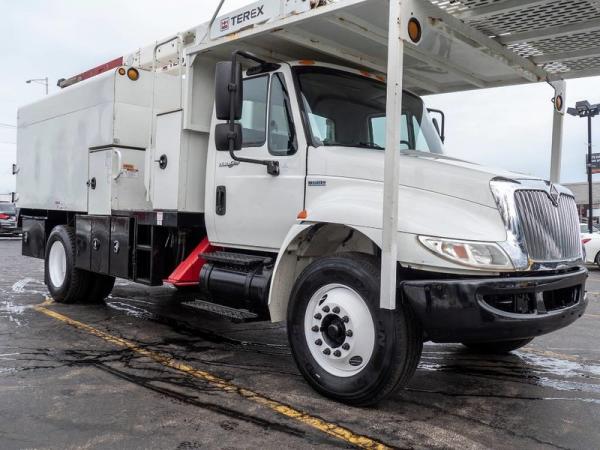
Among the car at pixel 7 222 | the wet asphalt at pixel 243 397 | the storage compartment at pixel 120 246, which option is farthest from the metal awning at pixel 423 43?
the car at pixel 7 222

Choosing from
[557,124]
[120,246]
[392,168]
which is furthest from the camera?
[120,246]

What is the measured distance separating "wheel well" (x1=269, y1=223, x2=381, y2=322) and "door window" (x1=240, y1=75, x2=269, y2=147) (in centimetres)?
100

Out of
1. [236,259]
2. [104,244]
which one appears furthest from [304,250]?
[104,244]

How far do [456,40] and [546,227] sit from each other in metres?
1.56

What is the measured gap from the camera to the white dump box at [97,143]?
6852 mm

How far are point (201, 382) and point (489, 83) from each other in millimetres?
4125

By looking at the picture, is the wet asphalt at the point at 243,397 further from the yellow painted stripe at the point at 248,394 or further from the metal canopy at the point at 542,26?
the metal canopy at the point at 542,26

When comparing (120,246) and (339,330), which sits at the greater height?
(120,246)

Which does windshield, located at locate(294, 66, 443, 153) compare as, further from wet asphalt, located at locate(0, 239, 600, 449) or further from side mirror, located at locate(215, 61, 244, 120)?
wet asphalt, located at locate(0, 239, 600, 449)

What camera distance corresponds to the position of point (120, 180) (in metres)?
6.81

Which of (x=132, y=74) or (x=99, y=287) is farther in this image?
(x=99, y=287)

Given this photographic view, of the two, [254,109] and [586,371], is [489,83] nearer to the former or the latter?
[254,109]

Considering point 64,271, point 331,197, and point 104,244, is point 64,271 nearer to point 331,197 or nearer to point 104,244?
point 104,244

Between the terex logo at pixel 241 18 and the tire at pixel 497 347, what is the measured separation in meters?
3.61
